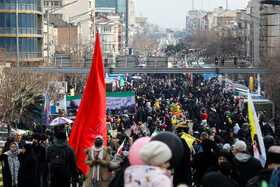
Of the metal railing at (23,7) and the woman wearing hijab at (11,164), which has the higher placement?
the metal railing at (23,7)

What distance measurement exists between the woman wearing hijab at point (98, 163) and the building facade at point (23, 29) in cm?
4136

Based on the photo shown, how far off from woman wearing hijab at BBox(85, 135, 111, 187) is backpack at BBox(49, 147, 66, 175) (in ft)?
1.15


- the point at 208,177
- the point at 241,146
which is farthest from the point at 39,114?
the point at 208,177

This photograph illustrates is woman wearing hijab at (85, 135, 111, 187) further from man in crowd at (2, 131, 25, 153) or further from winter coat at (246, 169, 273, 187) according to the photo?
winter coat at (246, 169, 273, 187)

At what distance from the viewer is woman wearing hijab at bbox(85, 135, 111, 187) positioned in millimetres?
10031

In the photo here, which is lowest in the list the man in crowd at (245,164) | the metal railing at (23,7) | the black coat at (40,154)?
the black coat at (40,154)

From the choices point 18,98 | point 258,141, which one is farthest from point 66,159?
point 18,98

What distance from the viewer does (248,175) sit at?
8.70 metres

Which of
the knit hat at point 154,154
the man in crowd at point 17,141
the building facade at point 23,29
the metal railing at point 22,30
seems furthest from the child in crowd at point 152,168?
the metal railing at point 22,30

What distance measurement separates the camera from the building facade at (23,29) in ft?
172

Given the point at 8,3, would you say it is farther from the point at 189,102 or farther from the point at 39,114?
the point at 39,114

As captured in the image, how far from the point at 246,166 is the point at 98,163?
7.84 ft

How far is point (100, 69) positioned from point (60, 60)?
3051cm

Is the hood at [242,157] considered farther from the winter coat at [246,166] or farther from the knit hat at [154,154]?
the knit hat at [154,154]
